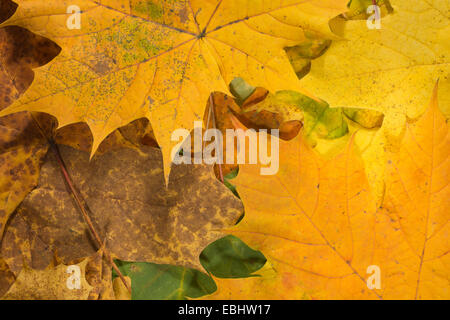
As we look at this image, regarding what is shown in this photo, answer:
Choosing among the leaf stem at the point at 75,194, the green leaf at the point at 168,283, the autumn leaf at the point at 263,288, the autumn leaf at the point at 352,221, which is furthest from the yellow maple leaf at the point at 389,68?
the leaf stem at the point at 75,194

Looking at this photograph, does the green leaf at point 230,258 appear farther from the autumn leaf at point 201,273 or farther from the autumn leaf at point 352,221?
the autumn leaf at point 352,221

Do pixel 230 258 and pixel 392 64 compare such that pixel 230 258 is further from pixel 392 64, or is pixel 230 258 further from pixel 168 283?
pixel 392 64

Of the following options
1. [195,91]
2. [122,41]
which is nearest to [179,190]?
[195,91]

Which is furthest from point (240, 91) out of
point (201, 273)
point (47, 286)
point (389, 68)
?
point (47, 286)

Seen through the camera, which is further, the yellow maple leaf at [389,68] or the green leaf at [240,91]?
the green leaf at [240,91]

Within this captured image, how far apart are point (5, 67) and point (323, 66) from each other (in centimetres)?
74

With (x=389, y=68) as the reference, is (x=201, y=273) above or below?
below

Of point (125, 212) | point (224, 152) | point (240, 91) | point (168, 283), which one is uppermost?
point (240, 91)

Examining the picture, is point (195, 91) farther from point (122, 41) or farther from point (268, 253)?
point (268, 253)

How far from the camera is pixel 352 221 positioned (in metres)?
0.78

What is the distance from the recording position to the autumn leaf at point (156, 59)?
0.82 metres

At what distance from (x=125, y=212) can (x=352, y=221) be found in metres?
0.52

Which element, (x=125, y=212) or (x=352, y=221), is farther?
(x=125, y=212)

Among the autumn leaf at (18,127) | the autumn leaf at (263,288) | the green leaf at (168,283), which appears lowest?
the green leaf at (168,283)
